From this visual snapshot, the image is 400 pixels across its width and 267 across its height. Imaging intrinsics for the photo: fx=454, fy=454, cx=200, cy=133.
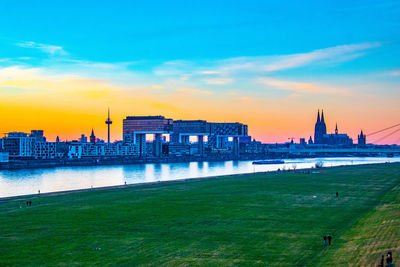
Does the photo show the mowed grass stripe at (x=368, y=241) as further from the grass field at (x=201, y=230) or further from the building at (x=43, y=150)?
the building at (x=43, y=150)

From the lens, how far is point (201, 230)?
100 feet

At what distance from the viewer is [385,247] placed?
81.6 feet

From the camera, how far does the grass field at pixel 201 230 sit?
23781mm

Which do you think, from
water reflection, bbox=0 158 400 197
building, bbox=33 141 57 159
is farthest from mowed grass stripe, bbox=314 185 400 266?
building, bbox=33 141 57 159

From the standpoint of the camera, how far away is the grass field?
23.8m

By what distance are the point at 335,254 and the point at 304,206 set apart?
1776 centimetres

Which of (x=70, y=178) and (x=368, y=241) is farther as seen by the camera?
(x=70, y=178)

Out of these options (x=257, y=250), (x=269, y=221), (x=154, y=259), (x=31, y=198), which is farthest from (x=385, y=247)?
(x=31, y=198)

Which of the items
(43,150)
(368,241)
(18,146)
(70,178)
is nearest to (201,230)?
(368,241)

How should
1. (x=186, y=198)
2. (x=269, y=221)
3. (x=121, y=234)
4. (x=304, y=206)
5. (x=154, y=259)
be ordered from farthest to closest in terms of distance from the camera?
(x=186, y=198) → (x=304, y=206) → (x=269, y=221) → (x=121, y=234) → (x=154, y=259)

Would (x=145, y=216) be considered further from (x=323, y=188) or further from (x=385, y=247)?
(x=323, y=188)

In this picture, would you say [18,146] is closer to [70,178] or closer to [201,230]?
[70,178]

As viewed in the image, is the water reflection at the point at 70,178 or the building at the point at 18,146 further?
the building at the point at 18,146

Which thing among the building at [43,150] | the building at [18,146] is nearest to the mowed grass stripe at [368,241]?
the building at [18,146]
